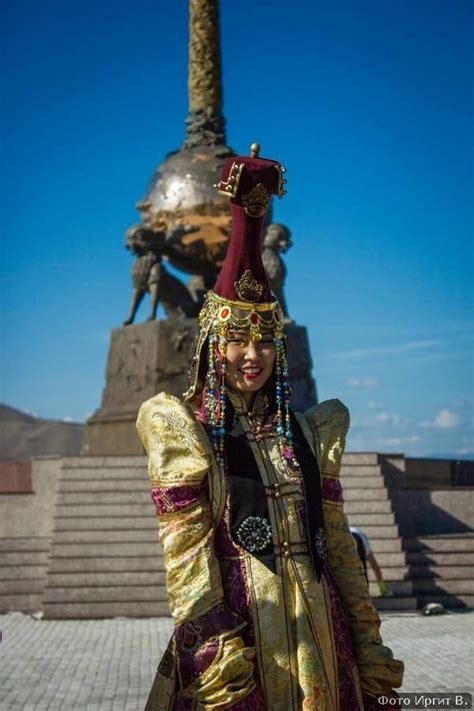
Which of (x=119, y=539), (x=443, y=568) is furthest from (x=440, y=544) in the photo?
(x=119, y=539)

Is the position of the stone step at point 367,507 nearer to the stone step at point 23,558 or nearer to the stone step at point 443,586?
the stone step at point 443,586

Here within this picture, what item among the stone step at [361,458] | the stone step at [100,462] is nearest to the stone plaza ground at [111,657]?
the stone step at [100,462]

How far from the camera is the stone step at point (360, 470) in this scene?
45.9ft

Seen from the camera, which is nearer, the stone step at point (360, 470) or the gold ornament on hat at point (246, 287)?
the gold ornament on hat at point (246, 287)

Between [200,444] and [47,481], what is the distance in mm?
10721

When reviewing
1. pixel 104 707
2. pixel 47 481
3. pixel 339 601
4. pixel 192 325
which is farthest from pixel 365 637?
pixel 192 325

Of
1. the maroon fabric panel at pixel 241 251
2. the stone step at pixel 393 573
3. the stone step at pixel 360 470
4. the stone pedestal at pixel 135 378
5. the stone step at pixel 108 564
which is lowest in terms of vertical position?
the stone step at pixel 393 573

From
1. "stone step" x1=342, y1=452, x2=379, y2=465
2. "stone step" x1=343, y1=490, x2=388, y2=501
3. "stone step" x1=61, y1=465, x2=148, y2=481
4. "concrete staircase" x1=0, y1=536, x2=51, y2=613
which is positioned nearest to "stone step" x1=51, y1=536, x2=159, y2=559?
"concrete staircase" x1=0, y1=536, x2=51, y2=613

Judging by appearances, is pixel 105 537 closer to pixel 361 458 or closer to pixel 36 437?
pixel 361 458

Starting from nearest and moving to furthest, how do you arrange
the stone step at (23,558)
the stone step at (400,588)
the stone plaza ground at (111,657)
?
the stone plaza ground at (111,657) < the stone step at (400,588) < the stone step at (23,558)

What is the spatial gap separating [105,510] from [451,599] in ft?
12.9

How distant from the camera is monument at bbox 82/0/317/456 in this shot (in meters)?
16.3

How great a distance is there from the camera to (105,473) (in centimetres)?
1406

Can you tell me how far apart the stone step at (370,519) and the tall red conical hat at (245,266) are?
29.9ft
